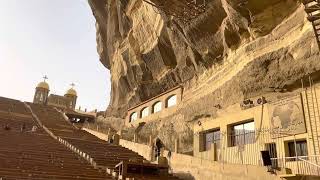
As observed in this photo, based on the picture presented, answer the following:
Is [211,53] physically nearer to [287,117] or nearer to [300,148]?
[287,117]

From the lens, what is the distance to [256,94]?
18609mm

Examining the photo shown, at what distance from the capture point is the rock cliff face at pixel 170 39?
62.7 feet

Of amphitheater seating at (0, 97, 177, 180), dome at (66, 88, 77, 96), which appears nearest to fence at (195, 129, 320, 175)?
amphitheater seating at (0, 97, 177, 180)

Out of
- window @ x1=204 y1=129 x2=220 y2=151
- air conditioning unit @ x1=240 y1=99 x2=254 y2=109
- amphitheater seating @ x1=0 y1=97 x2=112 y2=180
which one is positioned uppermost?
air conditioning unit @ x1=240 y1=99 x2=254 y2=109

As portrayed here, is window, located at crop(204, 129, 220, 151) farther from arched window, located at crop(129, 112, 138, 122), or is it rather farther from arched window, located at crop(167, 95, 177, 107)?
arched window, located at crop(129, 112, 138, 122)

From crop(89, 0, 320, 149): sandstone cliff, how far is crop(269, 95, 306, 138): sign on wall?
3.27ft

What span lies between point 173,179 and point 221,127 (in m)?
5.17

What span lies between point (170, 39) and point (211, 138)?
32.5ft

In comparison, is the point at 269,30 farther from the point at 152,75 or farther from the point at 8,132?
the point at 8,132

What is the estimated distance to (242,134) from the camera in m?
18.7

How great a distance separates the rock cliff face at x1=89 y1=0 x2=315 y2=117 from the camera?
19109 millimetres

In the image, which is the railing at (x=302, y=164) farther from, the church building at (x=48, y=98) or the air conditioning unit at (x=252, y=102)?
the church building at (x=48, y=98)

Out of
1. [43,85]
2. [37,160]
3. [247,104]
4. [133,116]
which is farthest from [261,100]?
[43,85]

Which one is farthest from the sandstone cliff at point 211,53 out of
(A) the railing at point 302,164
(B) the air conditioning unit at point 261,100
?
(A) the railing at point 302,164
